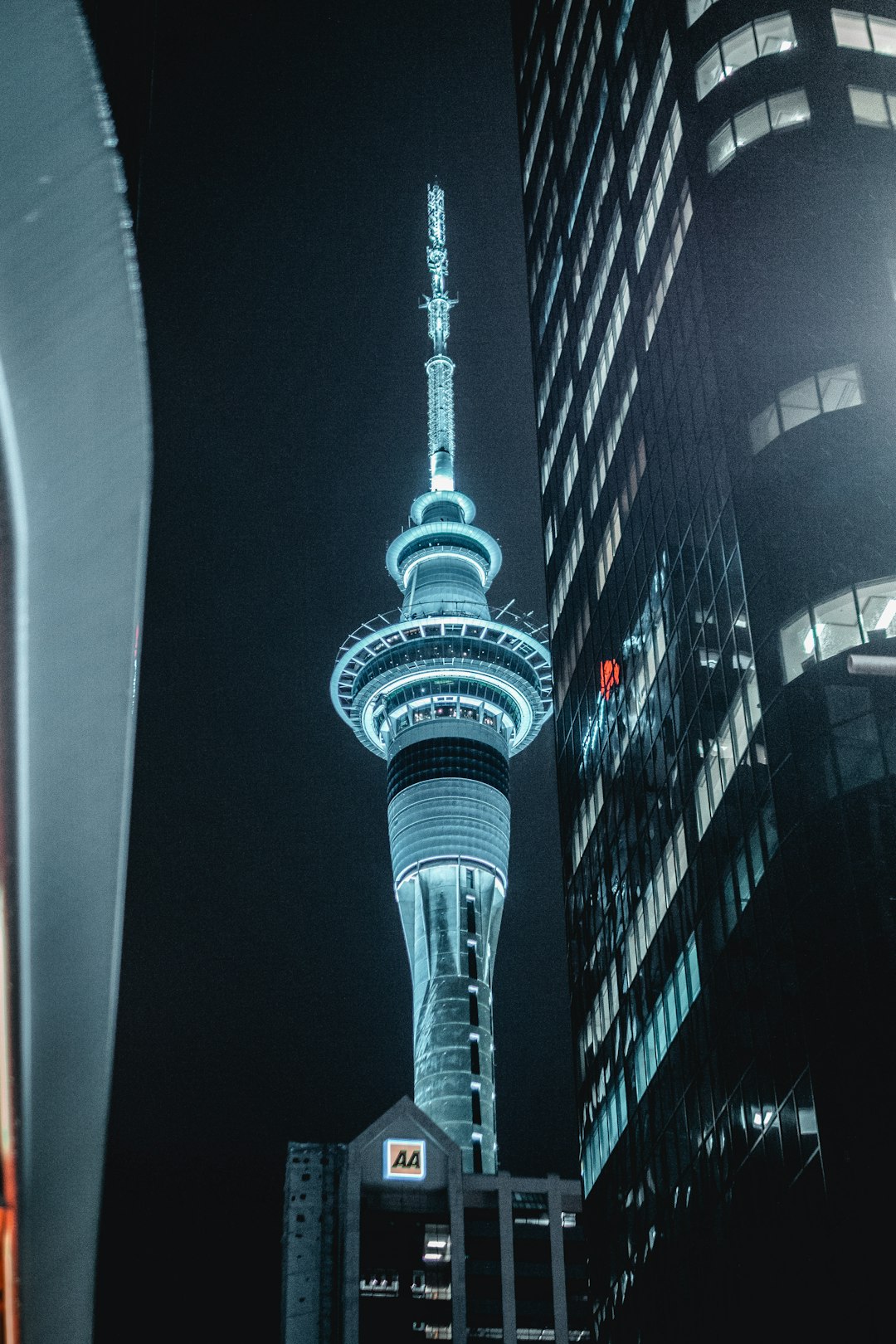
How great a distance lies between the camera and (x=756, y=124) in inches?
2395

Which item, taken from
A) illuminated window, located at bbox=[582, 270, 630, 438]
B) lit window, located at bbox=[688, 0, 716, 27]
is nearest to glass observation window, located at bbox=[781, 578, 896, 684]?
illuminated window, located at bbox=[582, 270, 630, 438]

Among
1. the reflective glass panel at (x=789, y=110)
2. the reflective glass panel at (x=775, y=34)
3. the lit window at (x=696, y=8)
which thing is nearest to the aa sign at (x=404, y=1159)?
the reflective glass panel at (x=789, y=110)

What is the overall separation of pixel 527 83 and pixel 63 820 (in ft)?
361

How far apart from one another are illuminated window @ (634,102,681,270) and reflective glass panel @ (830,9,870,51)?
764cm

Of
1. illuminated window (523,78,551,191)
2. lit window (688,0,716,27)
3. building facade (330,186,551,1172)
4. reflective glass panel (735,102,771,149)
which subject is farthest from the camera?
building facade (330,186,551,1172)

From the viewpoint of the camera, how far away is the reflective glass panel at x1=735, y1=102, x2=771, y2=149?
60.5 m

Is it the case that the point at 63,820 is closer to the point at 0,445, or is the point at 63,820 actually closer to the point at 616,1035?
the point at 0,445

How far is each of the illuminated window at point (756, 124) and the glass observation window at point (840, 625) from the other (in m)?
22.5

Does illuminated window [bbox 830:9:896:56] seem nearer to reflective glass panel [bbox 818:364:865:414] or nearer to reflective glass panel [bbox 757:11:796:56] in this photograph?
reflective glass panel [bbox 757:11:796:56]

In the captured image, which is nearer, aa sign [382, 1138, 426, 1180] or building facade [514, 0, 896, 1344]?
building facade [514, 0, 896, 1344]

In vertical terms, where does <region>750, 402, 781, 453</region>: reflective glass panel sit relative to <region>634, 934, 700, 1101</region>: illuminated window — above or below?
above

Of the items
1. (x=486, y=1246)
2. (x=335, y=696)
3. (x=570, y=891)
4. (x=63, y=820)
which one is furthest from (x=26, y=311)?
(x=335, y=696)

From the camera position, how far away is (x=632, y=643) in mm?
68375

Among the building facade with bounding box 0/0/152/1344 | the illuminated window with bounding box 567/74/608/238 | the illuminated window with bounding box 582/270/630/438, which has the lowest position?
the building facade with bounding box 0/0/152/1344
